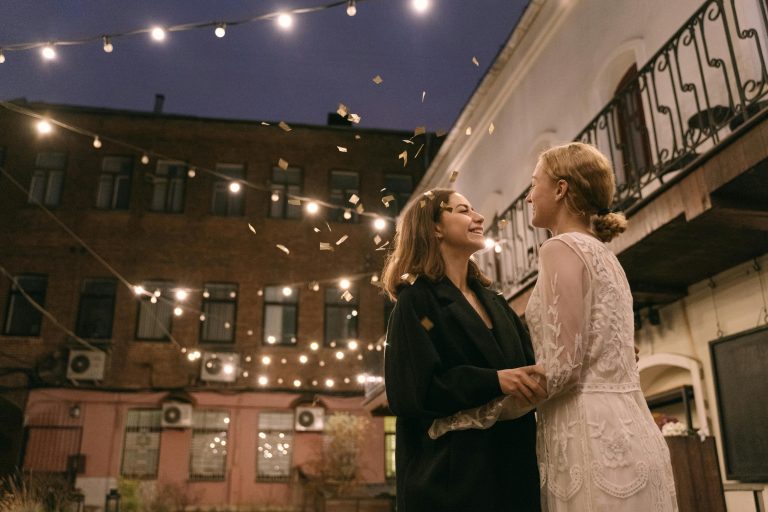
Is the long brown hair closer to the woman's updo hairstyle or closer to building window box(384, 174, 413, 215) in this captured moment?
the woman's updo hairstyle

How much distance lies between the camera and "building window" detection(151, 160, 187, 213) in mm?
18797

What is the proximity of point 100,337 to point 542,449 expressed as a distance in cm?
1755

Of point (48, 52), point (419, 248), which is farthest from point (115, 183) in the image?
point (419, 248)

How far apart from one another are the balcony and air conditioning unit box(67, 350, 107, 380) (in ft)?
43.6

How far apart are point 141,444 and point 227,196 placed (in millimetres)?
7363

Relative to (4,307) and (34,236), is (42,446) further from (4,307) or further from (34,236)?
(34,236)

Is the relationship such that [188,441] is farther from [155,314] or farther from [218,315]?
[155,314]

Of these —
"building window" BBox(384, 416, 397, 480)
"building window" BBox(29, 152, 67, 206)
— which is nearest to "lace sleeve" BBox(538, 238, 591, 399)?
"building window" BBox(384, 416, 397, 480)

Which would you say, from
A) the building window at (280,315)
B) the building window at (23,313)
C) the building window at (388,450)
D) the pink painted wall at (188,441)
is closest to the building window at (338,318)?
the building window at (280,315)

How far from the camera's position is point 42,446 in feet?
53.2

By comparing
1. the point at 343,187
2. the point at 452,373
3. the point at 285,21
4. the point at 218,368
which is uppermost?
the point at 343,187

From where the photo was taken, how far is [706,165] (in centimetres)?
436

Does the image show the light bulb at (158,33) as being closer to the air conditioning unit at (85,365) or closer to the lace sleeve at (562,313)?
the lace sleeve at (562,313)

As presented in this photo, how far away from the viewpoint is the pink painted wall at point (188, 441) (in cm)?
1614
